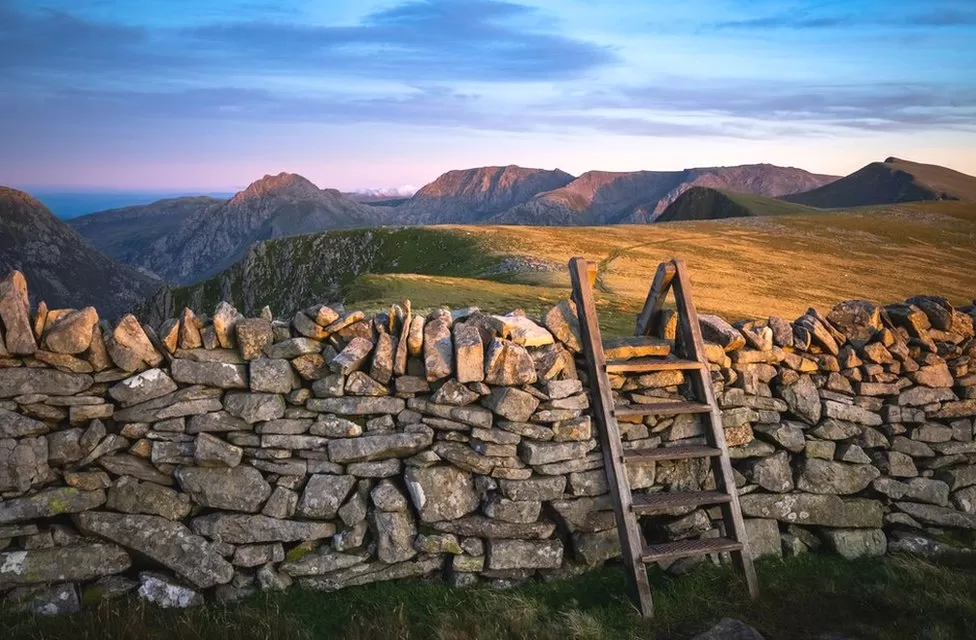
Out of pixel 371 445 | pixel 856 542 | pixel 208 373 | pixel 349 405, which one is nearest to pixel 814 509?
pixel 856 542

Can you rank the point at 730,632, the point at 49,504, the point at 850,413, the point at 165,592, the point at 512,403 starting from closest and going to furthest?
the point at 730,632, the point at 49,504, the point at 165,592, the point at 512,403, the point at 850,413

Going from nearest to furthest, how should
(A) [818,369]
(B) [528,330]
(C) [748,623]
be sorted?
1. (C) [748,623]
2. (B) [528,330]
3. (A) [818,369]

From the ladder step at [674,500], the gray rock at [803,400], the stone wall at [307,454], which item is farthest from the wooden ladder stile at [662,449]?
the gray rock at [803,400]

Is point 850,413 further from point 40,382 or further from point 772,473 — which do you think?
point 40,382

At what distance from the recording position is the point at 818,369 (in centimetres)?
907

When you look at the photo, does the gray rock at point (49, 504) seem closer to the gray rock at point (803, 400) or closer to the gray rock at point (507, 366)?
the gray rock at point (507, 366)

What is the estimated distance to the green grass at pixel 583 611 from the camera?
6.34 meters

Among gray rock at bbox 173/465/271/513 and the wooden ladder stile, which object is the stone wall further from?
the wooden ladder stile

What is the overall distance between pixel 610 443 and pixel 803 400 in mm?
2967

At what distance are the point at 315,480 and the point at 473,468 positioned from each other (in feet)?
5.83

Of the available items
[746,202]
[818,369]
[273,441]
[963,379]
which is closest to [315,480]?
[273,441]

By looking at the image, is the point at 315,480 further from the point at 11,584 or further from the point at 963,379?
the point at 963,379

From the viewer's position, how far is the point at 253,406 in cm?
750

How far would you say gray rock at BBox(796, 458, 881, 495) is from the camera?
8.77 m
